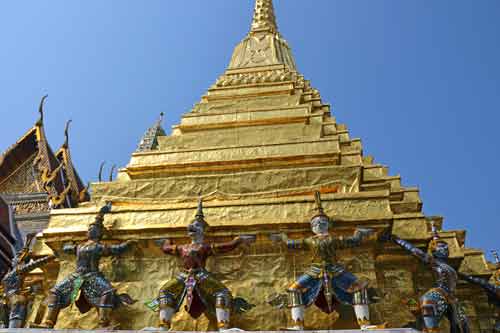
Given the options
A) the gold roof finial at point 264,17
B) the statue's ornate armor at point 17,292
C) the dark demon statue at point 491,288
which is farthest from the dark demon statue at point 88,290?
the gold roof finial at point 264,17

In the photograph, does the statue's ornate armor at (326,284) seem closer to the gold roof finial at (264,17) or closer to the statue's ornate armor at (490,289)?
the statue's ornate armor at (490,289)

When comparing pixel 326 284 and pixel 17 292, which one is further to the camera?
pixel 17 292

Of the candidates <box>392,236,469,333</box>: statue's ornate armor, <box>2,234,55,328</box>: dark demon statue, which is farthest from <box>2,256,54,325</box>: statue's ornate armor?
<box>392,236,469,333</box>: statue's ornate armor

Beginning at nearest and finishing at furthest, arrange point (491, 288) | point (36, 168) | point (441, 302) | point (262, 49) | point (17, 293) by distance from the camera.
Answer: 1. point (441, 302)
2. point (17, 293)
3. point (491, 288)
4. point (36, 168)
5. point (262, 49)

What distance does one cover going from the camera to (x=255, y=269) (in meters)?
8.23

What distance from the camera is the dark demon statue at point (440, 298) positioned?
677 cm

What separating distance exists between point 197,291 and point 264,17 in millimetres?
16192

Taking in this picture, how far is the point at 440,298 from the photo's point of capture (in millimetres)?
6887

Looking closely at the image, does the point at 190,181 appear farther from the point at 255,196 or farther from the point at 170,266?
the point at 170,266

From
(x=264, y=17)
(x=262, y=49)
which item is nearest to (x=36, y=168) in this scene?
(x=262, y=49)

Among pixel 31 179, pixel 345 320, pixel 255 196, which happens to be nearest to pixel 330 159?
pixel 255 196

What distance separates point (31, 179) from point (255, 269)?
12.0 meters

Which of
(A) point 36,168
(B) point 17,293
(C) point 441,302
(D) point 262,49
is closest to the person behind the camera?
(C) point 441,302

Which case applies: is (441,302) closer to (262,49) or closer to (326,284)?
(326,284)
